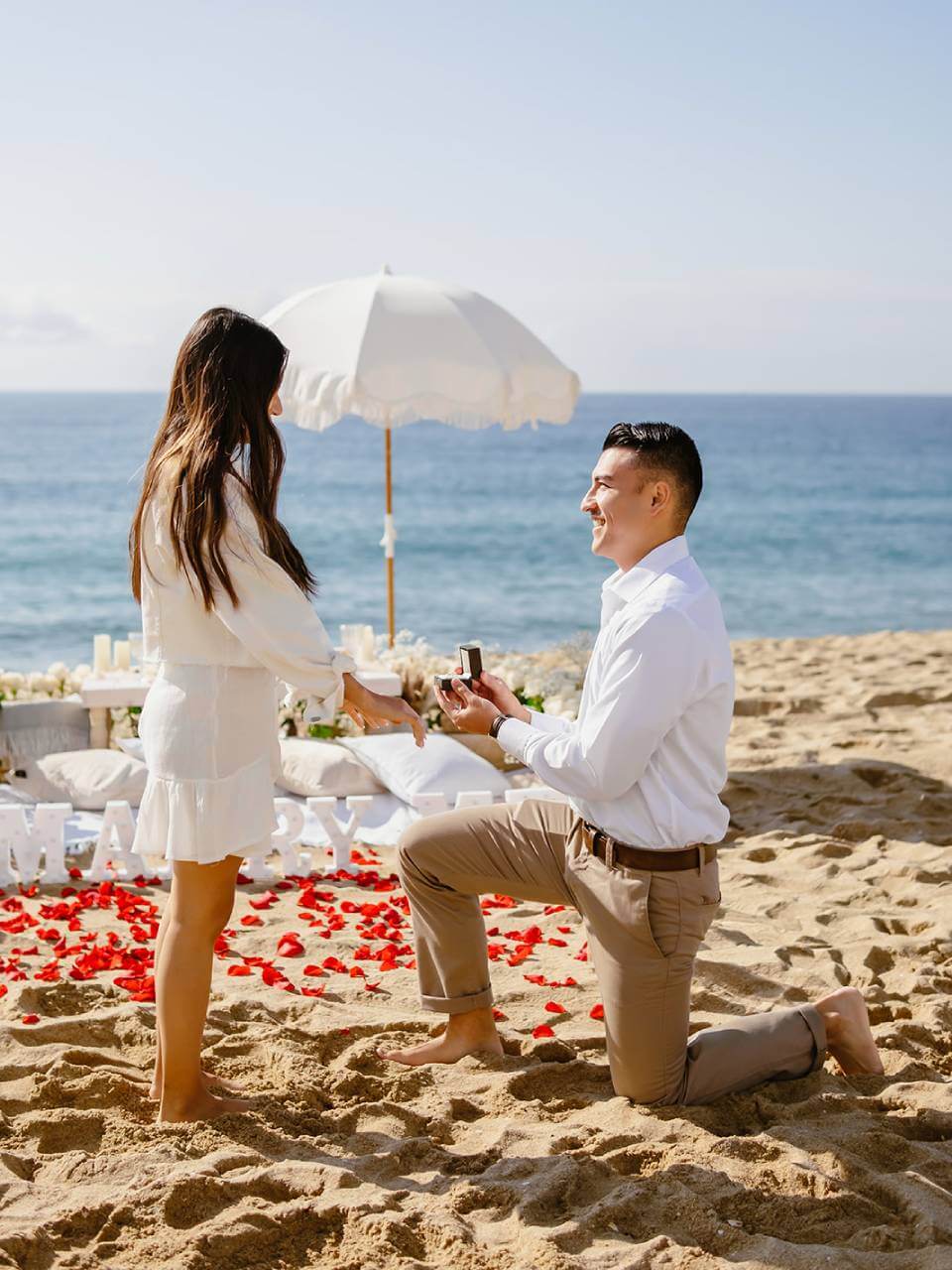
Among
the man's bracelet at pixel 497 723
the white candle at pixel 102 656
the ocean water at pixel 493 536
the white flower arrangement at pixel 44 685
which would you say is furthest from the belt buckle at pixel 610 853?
the ocean water at pixel 493 536

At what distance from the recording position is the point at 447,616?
23734 millimetres

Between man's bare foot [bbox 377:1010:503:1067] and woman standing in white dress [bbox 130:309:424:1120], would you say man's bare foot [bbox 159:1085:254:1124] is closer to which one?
woman standing in white dress [bbox 130:309:424:1120]

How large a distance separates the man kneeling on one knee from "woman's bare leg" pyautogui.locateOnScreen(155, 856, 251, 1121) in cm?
84

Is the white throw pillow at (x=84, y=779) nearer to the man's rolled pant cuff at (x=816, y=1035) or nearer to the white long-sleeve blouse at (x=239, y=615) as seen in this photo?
the white long-sleeve blouse at (x=239, y=615)

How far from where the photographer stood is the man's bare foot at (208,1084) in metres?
3.67

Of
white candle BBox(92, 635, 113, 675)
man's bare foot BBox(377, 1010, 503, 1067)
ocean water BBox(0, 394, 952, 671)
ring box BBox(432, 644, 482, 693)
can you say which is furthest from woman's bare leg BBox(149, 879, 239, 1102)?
ocean water BBox(0, 394, 952, 671)

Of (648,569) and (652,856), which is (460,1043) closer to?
(652,856)

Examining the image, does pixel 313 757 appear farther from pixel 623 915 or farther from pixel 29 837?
pixel 623 915

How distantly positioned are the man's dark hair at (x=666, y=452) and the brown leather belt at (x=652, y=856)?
0.92m

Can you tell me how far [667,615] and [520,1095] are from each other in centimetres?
Answer: 146

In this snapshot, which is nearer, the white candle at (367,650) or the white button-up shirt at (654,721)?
the white button-up shirt at (654,721)

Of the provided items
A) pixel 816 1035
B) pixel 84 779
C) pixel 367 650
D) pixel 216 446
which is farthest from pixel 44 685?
pixel 816 1035

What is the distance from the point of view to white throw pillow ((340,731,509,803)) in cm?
689

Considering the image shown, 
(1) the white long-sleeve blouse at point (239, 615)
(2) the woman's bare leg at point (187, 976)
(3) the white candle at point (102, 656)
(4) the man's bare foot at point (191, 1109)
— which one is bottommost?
(4) the man's bare foot at point (191, 1109)
